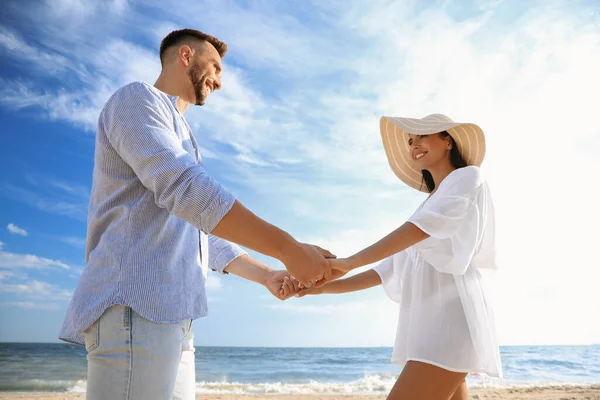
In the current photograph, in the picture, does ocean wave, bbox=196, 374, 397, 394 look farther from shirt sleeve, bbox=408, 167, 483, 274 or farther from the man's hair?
the man's hair

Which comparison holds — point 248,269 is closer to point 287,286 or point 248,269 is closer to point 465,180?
point 287,286

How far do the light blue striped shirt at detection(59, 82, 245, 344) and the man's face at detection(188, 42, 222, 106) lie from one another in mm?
466

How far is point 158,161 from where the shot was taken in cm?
181

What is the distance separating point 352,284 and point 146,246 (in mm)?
1453

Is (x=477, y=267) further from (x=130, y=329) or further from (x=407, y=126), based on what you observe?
(x=130, y=329)

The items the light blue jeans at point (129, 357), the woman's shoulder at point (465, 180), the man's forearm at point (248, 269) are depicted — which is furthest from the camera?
the man's forearm at point (248, 269)

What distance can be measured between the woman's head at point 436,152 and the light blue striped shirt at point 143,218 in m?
1.28

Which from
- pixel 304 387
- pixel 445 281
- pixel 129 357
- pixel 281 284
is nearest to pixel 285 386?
pixel 304 387

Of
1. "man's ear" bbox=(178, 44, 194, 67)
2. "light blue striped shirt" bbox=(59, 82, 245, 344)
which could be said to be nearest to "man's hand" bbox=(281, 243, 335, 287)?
"light blue striped shirt" bbox=(59, 82, 245, 344)

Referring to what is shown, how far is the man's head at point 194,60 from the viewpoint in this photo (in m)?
2.50

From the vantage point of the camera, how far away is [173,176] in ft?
5.87

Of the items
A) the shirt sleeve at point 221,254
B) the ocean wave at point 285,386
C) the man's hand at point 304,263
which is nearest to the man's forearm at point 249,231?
the man's hand at point 304,263

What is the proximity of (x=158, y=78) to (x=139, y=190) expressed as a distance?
815 millimetres

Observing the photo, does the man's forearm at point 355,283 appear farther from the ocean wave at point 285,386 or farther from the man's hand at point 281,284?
the ocean wave at point 285,386
